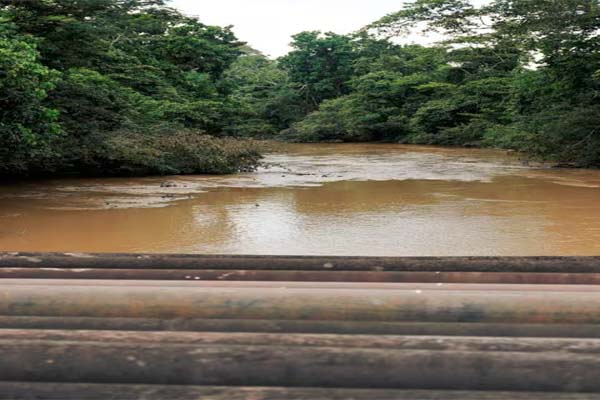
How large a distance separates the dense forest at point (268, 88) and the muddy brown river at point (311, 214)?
95cm

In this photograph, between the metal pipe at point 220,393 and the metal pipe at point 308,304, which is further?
the metal pipe at point 308,304

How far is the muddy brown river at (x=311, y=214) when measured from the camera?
6.27m

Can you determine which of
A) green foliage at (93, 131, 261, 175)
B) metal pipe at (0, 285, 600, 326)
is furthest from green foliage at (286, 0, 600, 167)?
metal pipe at (0, 285, 600, 326)

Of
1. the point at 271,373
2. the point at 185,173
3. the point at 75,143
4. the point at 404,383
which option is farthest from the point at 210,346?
the point at 185,173

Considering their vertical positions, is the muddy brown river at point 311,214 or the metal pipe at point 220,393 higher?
the metal pipe at point 220,393

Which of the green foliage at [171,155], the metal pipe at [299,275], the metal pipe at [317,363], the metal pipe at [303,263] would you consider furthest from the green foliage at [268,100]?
the metal pipe at [317,363]

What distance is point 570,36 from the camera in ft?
46.5

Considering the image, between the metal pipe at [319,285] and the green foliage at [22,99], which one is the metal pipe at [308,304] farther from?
the green foliage at [22,99]

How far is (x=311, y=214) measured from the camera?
27.0 ft

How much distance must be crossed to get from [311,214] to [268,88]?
30.5 meters

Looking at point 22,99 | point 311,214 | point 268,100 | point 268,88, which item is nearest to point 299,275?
point 311,214

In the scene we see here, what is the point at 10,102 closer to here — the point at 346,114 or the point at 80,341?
the point at 80,341

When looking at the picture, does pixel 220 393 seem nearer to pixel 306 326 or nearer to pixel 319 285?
pixel 306 326

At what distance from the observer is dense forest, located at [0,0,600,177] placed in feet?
35.1
